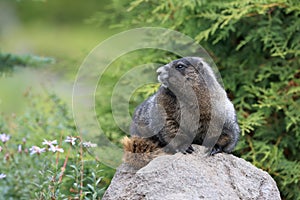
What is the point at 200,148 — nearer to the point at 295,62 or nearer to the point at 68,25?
the point at 295,62

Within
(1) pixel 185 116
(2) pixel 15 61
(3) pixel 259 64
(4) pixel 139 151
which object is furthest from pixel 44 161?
(3) pixel 259 64

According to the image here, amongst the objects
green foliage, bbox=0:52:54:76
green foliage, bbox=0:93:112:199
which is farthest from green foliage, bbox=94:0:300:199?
green foliage, bbox=0:93:112:199

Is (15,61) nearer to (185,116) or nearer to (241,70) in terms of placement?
(241,70)

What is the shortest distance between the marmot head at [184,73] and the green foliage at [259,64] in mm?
1470

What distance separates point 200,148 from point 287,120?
1692 mm

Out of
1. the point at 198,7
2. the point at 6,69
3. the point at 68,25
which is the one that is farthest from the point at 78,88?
the point at 68,25

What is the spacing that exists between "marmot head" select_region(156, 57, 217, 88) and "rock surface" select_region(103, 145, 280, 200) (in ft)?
1.63

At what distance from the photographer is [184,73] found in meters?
4.44

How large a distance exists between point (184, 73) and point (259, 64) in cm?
217

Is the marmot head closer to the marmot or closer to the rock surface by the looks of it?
the marmot

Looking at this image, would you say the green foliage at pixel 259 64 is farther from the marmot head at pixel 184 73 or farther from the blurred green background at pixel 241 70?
the marmot head at pixel 184 73

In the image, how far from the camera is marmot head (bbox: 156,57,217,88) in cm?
439

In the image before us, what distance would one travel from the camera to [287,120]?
600cm

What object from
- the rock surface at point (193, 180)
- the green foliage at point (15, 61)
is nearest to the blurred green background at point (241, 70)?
the green foliage at point (15, 61)
